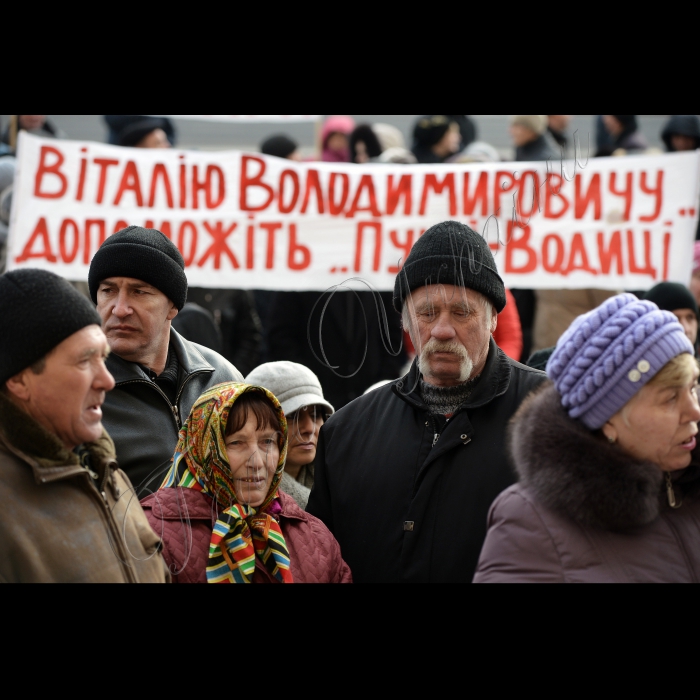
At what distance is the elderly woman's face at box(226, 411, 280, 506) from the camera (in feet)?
10.1

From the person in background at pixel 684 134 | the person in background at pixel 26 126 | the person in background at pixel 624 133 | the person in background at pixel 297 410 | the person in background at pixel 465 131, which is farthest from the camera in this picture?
the person in background at pixel 465 131

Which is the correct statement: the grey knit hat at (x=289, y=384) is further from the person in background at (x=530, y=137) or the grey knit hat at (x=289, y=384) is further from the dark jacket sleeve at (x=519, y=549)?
the person in background at (x=530, y=137)

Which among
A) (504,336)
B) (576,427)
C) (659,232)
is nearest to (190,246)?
(504,336)

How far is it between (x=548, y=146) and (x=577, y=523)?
5.16 m

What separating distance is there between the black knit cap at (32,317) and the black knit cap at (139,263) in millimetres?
1199

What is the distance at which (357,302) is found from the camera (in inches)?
211

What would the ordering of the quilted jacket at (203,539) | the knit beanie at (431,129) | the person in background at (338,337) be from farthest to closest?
the knit beanie at (431,129) < the person in background at (338,337) < the quilted jacket at (203,539)

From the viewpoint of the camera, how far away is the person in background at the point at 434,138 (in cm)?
804

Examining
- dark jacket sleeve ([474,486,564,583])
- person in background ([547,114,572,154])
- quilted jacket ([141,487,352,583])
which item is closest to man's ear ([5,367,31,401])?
quilted jacket ([141,487,352,583])

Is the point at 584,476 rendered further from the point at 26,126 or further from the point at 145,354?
the point at 26,126

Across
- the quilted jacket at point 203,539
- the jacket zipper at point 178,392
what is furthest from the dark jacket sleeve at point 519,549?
the jacket zipper at point 178,392

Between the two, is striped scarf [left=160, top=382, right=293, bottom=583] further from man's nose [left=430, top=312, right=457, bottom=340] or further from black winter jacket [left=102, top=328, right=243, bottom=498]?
man's nose [left=430, top=312, right=457, bottom=340]

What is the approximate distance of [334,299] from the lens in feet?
18.0

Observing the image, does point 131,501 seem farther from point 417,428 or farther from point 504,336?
point 504,336
